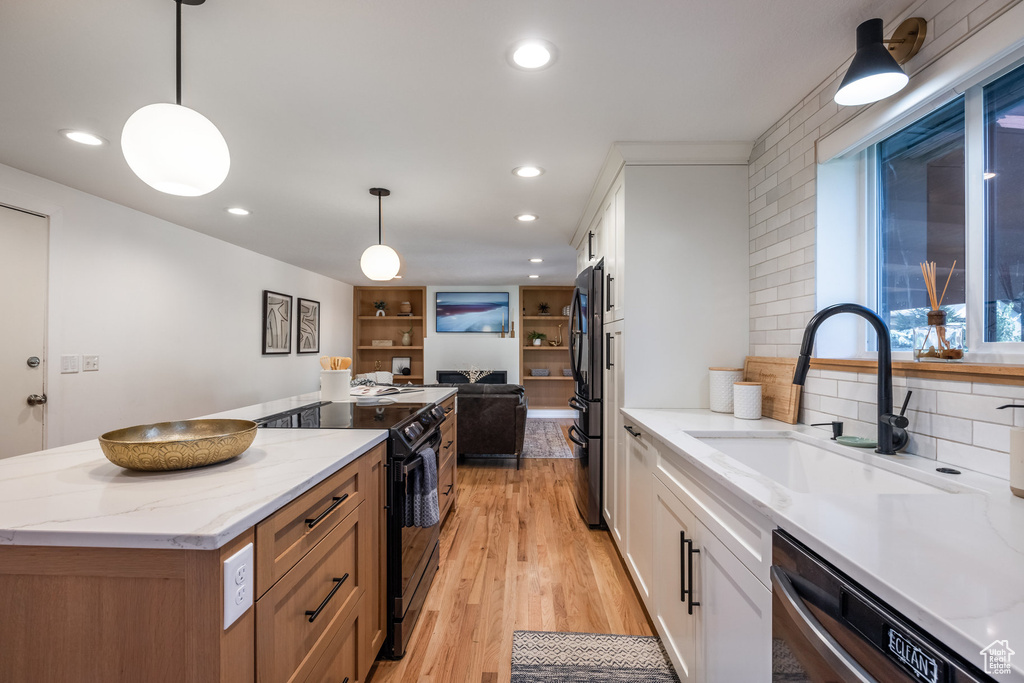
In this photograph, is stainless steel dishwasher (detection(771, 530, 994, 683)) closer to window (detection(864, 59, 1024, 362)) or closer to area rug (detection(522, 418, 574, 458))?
window (detection(864, 59, 1024, 362))

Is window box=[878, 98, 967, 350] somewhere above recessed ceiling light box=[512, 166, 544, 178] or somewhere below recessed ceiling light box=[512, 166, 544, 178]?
below

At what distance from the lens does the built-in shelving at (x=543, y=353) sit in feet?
27.4

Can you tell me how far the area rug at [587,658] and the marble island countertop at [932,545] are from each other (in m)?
1.00

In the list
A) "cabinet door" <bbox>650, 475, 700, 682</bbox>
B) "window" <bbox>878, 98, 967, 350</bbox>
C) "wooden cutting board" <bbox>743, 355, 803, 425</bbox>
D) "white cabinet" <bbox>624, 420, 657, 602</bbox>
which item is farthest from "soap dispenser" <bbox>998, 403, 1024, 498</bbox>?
"white cabinet" <bbox>624, 420, 657, 602</bbox>

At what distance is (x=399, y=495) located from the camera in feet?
5.93

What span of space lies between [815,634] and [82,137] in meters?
3.48

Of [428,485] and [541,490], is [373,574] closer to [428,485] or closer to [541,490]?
[428,485]

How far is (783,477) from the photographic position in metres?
1.69

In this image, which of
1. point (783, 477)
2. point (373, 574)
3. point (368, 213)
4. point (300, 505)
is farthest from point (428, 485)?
point (368, 213)

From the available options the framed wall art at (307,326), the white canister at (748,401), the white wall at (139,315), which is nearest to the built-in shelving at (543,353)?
the framed wall art at (307,326)

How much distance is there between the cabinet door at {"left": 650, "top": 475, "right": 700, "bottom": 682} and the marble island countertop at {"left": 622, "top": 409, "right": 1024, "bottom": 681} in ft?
1.40

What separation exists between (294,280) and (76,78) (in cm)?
442

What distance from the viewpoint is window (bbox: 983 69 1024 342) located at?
118cm
